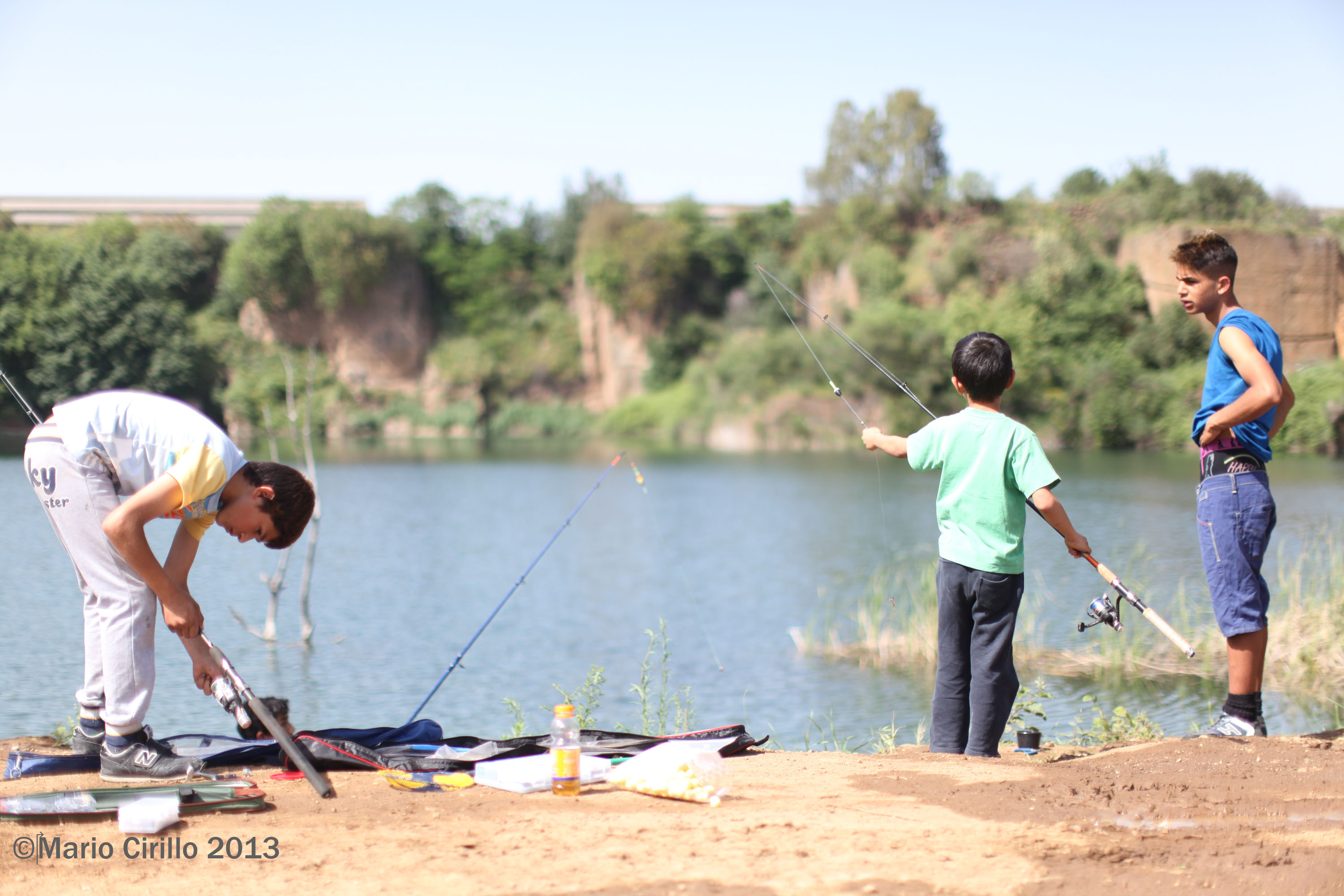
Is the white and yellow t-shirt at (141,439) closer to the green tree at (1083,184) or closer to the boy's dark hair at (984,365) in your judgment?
the boy's dark hair at (984,365)

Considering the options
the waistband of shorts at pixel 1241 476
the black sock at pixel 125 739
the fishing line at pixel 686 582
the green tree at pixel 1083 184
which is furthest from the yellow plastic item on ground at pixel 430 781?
the green tree at pixel 1083 184

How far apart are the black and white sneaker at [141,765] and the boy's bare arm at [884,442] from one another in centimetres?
277

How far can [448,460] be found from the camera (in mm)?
36125

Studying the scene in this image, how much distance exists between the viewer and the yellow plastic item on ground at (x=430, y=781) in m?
3.87

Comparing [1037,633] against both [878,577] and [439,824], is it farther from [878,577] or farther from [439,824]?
[439,824]

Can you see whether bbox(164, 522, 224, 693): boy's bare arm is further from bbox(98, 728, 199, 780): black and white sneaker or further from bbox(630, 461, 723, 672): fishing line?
bbox(630, 461, 723, 672): fishing line

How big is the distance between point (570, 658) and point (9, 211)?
40.8 meters

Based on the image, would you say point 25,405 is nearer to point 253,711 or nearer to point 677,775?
point 253,711

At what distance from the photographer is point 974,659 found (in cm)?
451

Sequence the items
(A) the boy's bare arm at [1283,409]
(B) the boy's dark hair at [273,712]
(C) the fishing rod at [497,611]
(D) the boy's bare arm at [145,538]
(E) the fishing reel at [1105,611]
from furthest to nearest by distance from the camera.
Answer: (C) the fishing rod at [497,611] → (E) the fishing reel at [1105,611] → (A) the boy's bare arm at [1283,409] → (B) the boy's dark hair at [273,712] → (D) the boy's bare arm at [145,538]

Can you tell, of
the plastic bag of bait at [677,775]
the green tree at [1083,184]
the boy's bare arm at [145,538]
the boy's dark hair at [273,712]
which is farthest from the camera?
the green tree at [1083,184]

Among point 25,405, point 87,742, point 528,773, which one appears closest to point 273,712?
point 87,742

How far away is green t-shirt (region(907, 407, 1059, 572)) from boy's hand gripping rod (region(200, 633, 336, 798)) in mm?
2441

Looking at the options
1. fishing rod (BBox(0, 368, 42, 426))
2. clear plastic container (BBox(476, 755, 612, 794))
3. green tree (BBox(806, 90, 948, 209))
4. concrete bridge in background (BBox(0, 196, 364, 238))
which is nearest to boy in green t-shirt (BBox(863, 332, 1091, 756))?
clear plastic container (BBox(476, 755, 612, 794))
